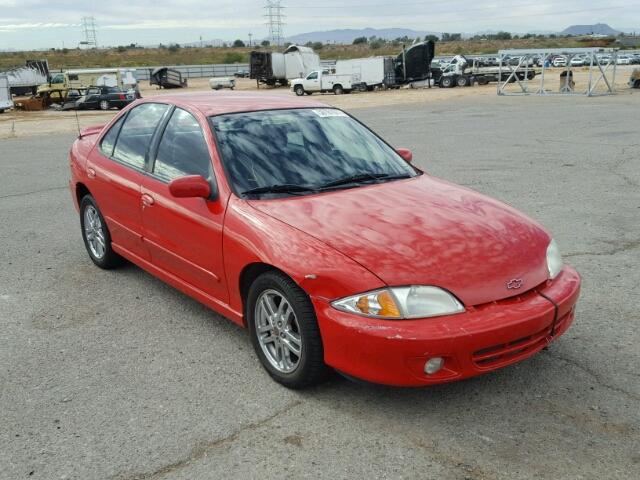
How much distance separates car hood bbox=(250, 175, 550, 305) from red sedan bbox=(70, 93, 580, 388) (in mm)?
10

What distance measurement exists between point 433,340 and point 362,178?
151 centimetres

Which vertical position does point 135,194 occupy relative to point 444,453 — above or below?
above

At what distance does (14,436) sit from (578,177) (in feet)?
27.9

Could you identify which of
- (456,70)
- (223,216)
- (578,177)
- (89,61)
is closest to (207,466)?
(223,216)

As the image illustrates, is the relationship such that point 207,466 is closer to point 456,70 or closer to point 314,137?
point 314,137

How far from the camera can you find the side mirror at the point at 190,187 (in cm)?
376

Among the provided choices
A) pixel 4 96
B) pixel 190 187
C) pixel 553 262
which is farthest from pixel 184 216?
pixel 4 96

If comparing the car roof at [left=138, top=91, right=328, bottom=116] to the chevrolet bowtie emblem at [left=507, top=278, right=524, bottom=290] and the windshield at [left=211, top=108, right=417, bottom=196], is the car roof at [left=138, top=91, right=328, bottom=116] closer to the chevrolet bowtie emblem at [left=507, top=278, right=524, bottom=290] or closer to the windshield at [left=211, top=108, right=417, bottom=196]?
the windshield at [left=211, top=108, right=417, bottom=196]

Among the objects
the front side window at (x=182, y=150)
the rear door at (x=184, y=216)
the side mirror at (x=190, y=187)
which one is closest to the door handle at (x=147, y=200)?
the rear door at (x=184, y=216)

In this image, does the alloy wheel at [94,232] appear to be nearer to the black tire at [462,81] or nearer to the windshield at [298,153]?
the windshield at [298,153]

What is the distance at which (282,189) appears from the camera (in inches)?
151

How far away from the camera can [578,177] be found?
9453mm

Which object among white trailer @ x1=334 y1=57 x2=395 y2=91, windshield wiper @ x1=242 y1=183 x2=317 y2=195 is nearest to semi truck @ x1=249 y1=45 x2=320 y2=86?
white trailer @ x1=334 y1=57 x2=395 y2=91

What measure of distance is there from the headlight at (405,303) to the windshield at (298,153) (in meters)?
1.04
